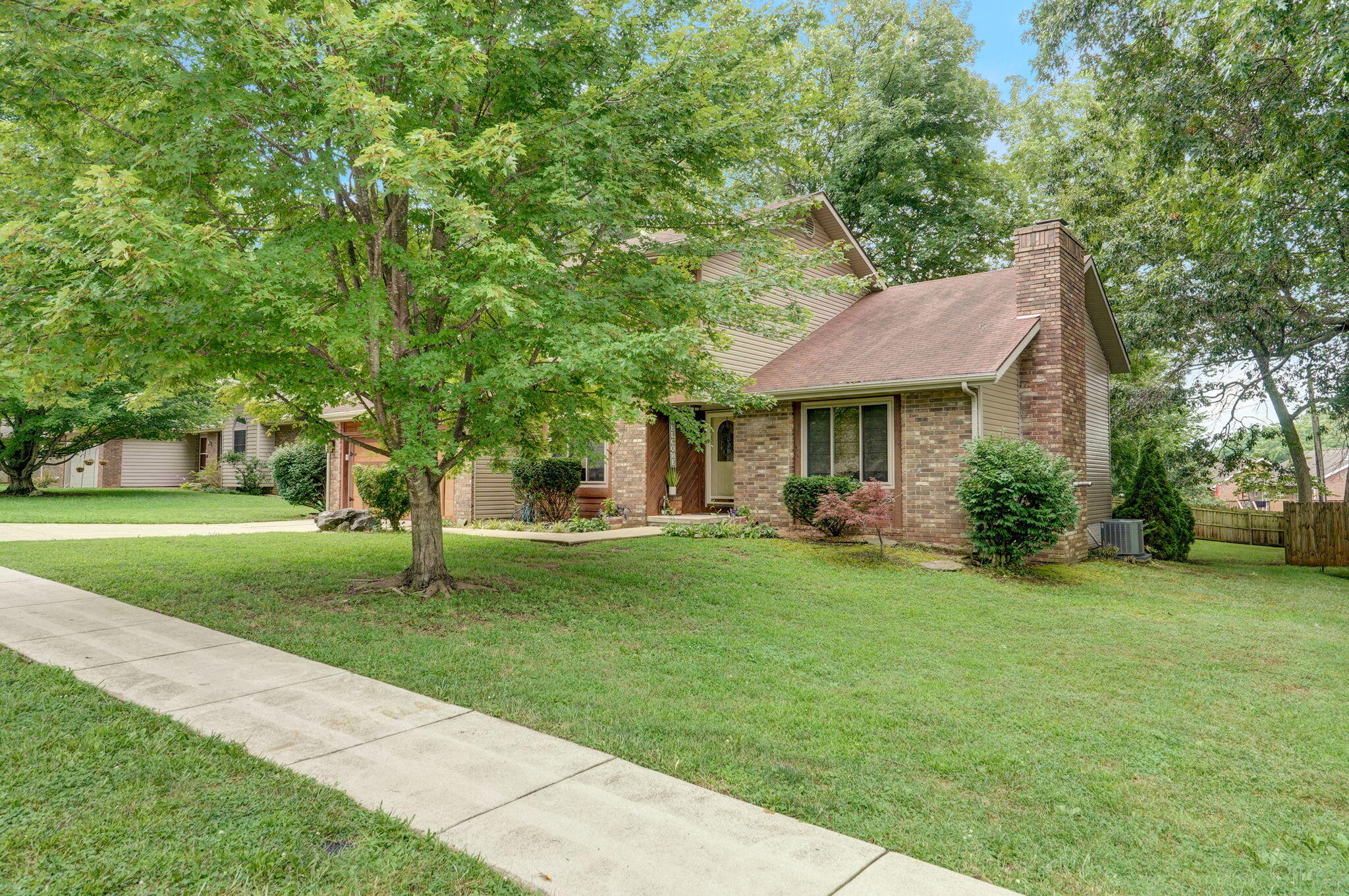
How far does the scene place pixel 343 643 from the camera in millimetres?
6082

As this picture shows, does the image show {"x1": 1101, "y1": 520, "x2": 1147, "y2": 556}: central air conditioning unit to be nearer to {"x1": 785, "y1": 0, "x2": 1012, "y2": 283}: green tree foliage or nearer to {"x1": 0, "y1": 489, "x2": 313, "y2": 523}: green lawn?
{"x1": 785, "y1": 0, "x2": 1012, "y2": 283}: green tree foliage

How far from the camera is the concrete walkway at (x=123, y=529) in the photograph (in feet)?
43.9

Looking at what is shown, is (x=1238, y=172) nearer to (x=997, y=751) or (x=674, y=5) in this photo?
(x=674, y=5)

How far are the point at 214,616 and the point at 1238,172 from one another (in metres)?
14.0

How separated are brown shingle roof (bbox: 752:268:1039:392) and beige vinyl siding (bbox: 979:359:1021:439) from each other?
2.08ft

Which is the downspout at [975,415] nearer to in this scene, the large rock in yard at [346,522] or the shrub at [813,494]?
the shrub at [813,494]

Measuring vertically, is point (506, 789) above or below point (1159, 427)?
below

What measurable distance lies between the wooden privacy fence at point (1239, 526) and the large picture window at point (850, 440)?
36.4 feet

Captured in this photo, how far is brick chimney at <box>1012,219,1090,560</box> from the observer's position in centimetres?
1273

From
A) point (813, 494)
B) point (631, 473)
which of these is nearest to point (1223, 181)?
point (813, 494)

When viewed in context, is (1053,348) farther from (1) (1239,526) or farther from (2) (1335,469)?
(2) (1335,469)

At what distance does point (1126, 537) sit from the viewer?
14.1 metres

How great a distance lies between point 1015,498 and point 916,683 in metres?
5.95

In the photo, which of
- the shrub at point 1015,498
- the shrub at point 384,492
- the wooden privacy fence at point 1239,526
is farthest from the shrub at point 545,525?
the wooden privacy fence at point 1239,526
